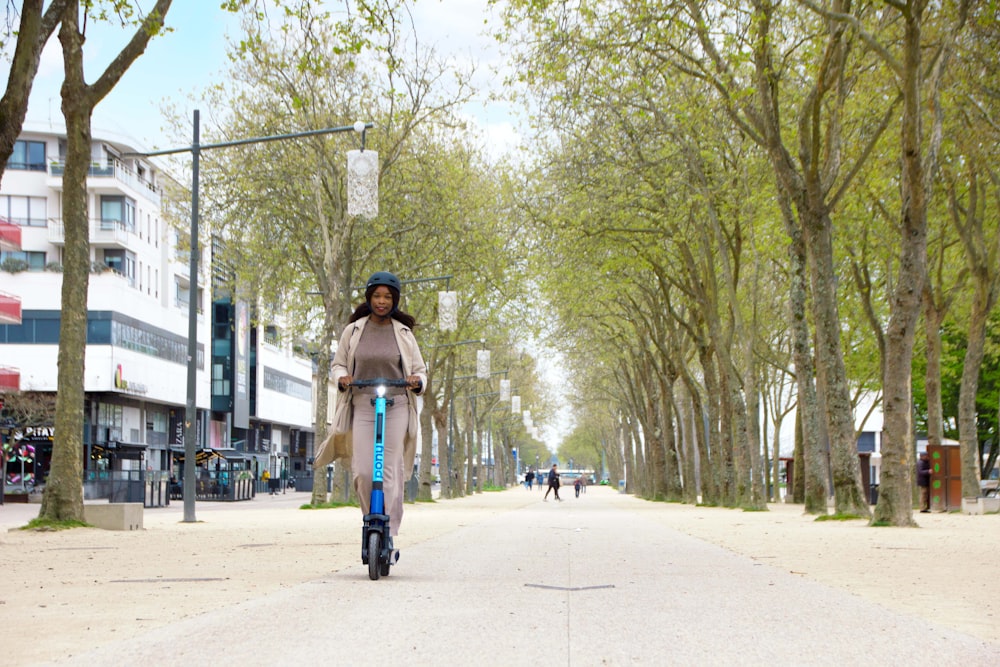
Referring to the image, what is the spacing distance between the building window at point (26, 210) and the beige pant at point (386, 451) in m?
57.7

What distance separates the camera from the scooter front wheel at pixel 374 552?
378 inches

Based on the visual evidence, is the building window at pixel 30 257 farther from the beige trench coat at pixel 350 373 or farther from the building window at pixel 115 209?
the beige trench coat at pixel 350 373

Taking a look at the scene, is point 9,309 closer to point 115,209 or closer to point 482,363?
point 482,363

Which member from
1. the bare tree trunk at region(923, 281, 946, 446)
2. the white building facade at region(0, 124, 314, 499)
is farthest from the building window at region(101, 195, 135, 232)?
the bare tree trunk at region(923, 281, 946, 446)

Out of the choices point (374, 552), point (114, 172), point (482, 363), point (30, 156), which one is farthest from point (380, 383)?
point (114, 172)

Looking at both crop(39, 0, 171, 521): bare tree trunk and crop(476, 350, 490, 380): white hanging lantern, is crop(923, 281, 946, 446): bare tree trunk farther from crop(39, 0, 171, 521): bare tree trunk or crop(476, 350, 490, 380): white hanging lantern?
crop(476, 350, 490, 380): white hanging lantern

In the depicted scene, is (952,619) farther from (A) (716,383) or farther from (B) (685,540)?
(A) (716,383)

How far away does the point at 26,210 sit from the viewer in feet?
209

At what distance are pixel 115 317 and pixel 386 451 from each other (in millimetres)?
54978

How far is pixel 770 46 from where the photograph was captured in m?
22.4

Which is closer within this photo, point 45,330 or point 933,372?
point 933,372

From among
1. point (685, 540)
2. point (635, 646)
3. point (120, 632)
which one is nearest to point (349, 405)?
point (120, 632)

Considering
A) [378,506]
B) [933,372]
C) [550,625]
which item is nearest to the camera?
[550,625]

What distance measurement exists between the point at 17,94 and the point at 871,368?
40.3 metres
